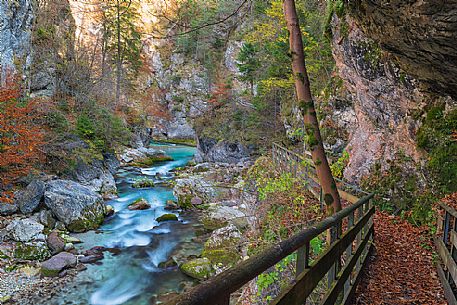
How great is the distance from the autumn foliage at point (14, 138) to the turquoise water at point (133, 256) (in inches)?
145

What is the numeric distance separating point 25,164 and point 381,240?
1318cm

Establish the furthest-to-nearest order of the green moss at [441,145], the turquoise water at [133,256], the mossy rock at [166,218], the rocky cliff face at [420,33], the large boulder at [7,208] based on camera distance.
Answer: the mossy rock at [166,218], the large boulder at [7,208], the turquoise water at [133,256], the green moss at [441,145], the rocky cliff face at [420,33]

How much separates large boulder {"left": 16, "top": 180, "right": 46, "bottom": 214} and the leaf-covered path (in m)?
12.4

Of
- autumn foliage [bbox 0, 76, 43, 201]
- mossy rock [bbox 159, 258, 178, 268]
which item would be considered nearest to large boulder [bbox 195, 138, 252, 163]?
mossy rock [bbox 159, 258, 178, 268]

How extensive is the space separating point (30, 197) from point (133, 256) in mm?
4967

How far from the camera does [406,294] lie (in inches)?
174

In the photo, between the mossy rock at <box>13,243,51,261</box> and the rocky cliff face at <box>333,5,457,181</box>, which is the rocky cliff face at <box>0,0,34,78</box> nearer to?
the mossy rock at <box>13,243,51,261</box>

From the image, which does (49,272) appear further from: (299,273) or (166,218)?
(299,273)

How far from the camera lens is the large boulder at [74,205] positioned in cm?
1253

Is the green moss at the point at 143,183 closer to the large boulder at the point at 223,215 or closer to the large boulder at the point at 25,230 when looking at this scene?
the large boulder at the point at 223,215

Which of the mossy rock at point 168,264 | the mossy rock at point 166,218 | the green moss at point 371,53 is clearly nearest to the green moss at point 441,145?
the green moss at point 371,53

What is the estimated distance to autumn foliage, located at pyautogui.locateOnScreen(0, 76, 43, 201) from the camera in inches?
451

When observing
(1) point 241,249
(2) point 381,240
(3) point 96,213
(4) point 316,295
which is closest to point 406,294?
(4) point 316,295

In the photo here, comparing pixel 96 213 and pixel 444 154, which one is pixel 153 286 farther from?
pixel 444 154
